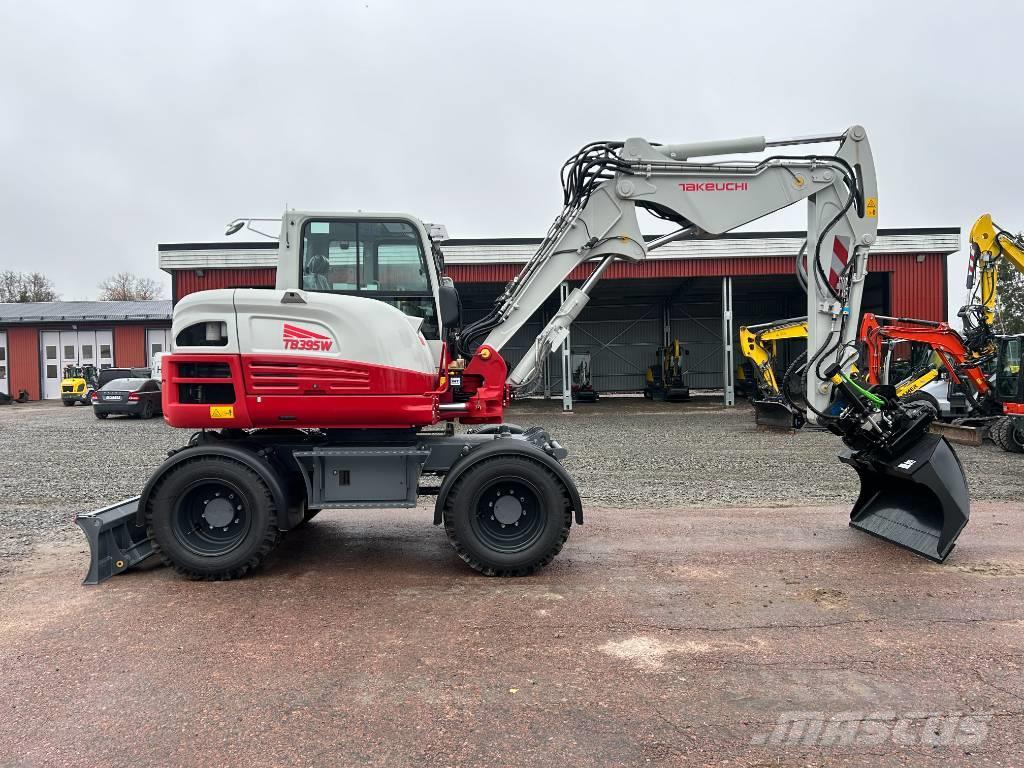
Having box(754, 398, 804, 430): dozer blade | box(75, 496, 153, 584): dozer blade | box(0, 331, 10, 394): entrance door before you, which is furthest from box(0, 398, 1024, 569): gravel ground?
box(0, 331, 10, 394): entrance door

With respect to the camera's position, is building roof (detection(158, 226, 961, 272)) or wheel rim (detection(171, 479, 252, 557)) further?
building roof (detection(158, 226, 961, 272))

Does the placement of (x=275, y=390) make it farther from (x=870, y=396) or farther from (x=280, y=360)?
(x=870, y=396)

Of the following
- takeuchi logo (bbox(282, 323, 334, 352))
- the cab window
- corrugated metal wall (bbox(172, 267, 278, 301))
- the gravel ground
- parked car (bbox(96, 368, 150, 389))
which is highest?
corrugated metal wall (bbox(172, 267, 278, 301))

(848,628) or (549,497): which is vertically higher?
(549,497)

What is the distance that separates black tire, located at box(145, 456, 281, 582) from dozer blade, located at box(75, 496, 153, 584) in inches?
12.7

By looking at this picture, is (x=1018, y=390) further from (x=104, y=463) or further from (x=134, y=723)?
(x=104, y=463)

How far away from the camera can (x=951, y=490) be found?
523cm

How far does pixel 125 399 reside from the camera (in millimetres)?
20641

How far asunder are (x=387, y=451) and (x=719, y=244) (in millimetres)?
19547

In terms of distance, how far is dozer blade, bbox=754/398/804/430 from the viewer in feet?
50.0

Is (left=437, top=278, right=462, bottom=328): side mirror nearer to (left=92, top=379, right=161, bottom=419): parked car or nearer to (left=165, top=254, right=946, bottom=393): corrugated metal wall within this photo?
(left=165, top=254, right=946, bottom=393): corrugated metal wall

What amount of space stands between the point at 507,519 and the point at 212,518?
2.33 metres

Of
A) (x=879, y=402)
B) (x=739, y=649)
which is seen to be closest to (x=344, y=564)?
(x=739, y=649)

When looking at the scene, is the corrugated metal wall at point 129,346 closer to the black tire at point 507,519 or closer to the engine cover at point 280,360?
the engine cover at point 280,360
